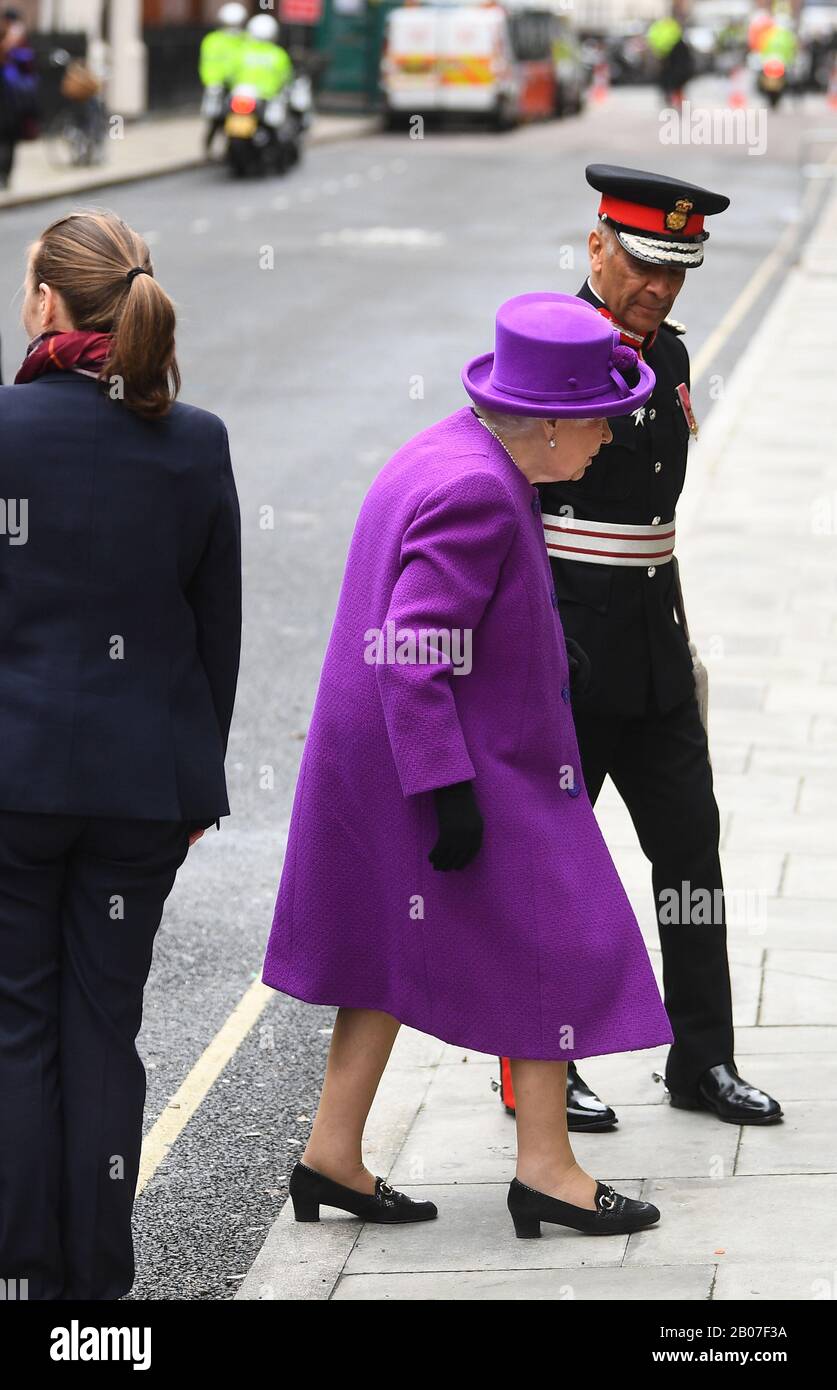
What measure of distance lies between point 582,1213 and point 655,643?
3.67 feet

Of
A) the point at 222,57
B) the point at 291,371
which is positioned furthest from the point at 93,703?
the point at 222,57

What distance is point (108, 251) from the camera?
328 cm

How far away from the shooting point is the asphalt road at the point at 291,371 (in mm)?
4613

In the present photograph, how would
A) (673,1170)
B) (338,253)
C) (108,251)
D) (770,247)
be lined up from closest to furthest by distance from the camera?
1. (108,251)
2. (673,1170)
3. (338,253)
4. (770,247)

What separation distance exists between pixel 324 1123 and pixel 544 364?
1.43m

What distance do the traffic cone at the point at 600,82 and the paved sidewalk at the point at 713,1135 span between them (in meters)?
51.4

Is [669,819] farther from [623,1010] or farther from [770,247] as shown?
[770,247]

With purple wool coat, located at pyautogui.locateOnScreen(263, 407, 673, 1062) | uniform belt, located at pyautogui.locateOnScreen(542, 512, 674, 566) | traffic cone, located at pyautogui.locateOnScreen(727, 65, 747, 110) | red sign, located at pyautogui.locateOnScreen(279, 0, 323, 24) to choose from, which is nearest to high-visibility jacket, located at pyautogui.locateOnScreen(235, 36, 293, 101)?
red sign, located at pyautogui.locateOnScreen(279, 0, 323, 24)

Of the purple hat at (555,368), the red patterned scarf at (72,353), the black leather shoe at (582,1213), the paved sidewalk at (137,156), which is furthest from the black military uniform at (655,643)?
the paved sidewalk at (137,156)

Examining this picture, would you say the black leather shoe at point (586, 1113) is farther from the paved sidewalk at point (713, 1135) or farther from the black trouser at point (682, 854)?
the black trouser at point (682, 854)

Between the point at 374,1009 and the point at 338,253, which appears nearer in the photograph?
the point at 374,1009

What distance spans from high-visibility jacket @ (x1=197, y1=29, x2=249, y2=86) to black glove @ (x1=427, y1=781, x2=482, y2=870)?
24723 millimetres

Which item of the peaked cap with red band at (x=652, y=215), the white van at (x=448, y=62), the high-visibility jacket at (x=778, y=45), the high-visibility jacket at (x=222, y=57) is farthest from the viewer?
the high-visibility jacket at (x=778, y=45)
